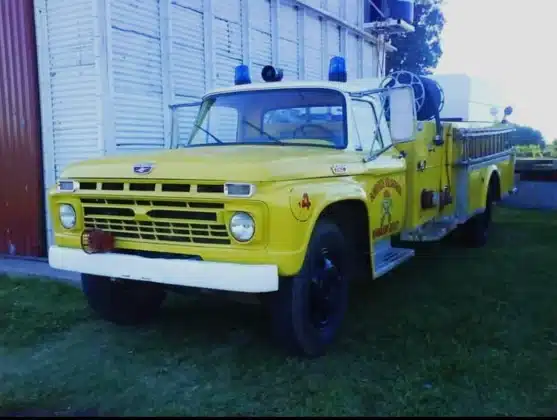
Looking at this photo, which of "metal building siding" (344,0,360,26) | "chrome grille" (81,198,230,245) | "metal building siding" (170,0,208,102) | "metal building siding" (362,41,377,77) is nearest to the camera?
"chrome grille" (81,198,230,245)

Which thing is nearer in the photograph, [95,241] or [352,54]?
[95,241]

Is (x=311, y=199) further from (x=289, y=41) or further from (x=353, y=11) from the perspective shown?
Result: (x=353, y=11)

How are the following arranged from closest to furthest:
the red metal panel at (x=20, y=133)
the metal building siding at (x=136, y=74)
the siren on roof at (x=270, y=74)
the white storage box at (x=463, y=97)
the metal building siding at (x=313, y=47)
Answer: the siren on roof at (x=270, y=74), the metal building siding at (x=136, y=74), the red metal panel at (x=20, y=133), the white storage box at (x=463, y=97), the metal building siding at (x=313, y=47)

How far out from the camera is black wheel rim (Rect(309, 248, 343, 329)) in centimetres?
418

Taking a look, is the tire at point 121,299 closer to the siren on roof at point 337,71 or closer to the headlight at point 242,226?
the headlight at point 242,226

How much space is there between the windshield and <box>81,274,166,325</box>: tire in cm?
142

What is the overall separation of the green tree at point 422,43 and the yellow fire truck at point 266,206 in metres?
21.5

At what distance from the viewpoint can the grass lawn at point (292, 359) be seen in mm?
3539

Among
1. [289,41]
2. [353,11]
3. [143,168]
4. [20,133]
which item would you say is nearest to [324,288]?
[143,168]

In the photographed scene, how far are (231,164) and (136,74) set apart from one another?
4.10m

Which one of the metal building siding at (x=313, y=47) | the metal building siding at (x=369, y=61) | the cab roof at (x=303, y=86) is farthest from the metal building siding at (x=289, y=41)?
the cab roof at (x=303, y=86)

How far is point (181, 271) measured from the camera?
3781mm

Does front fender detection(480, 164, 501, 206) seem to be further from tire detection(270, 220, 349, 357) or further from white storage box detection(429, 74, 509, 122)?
tire detection(270, 220, 349, 357)

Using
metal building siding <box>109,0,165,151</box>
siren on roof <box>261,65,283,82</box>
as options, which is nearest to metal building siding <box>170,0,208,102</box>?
metal building siding <box>109,0,165,151</box>
